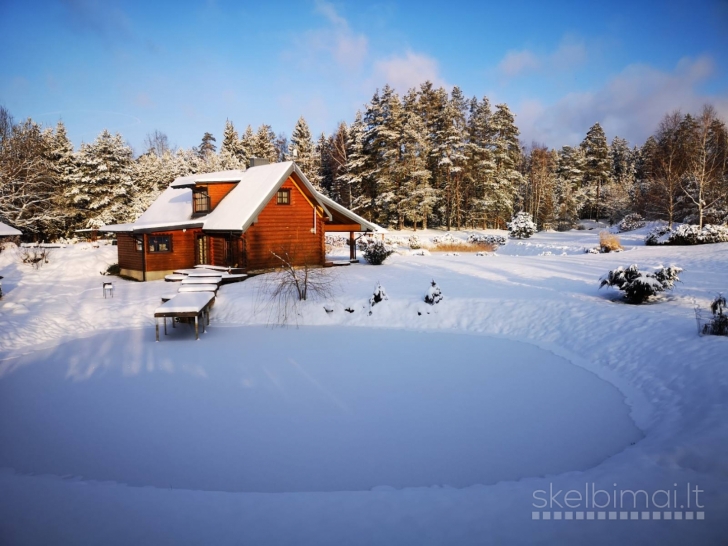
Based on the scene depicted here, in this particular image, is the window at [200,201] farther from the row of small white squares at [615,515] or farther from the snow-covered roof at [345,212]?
the row of small white squares at [615,515]

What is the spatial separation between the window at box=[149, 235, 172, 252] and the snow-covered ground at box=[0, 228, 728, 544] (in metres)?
6.81

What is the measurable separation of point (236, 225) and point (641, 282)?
1578 centimetres

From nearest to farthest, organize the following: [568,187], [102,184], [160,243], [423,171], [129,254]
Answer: [160,243], [129,254], [102,184], [423,171], [568,187]

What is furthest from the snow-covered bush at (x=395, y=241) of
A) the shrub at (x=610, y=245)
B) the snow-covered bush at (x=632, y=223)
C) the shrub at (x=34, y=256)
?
the shrub at (x=34, y=256)

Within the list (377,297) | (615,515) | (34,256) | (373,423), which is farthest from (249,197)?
(615,515)

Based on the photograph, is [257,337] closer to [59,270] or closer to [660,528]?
[660,528]

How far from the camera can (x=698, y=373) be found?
743 cm

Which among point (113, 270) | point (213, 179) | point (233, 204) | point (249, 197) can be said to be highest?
point (213, 179)

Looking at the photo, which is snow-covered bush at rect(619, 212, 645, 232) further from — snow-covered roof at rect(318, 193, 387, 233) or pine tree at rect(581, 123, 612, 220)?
snow-covered roof at rect(318, 193, 387, 233)

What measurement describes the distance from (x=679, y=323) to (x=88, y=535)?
12.1m

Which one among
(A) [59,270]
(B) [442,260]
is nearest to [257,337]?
(B) [442,260]

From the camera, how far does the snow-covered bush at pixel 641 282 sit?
12242 mm

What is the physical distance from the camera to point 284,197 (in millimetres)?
21281

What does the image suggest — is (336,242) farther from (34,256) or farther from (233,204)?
(34,256)
